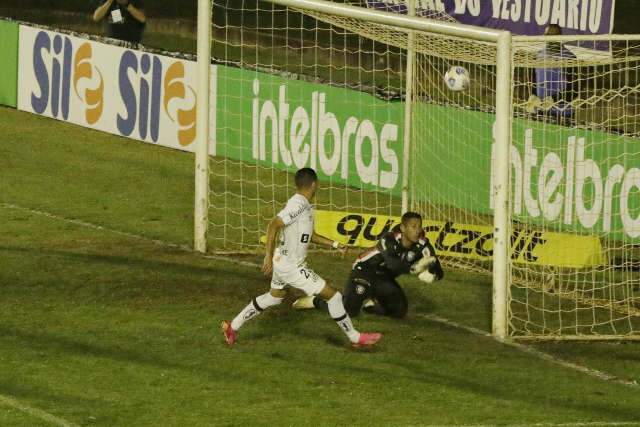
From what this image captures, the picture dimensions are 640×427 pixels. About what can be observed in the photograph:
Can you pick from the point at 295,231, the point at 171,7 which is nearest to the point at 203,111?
the point at 295,231

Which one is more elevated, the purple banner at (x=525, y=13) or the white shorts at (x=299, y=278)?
the purple banner at (x=525, y=13)

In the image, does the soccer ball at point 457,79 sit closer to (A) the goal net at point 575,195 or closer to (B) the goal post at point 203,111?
(A) the goal net at point 575,195

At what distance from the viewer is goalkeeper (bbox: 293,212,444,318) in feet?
49.4

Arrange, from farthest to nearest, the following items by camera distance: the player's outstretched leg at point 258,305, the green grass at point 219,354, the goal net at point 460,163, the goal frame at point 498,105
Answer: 1. the goal net at point 460,163
2. the goal frame at point 498,105
3. the player's outstretched leg at point 258,305
4. the green grass at point 219,354

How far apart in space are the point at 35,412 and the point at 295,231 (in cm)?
305

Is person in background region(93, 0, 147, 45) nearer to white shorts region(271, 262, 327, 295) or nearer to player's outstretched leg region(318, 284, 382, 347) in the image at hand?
white shorts region(271, 262, 327, 295)

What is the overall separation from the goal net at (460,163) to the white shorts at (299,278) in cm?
189

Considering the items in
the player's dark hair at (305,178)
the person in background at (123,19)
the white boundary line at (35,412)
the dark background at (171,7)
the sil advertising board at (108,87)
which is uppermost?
the dark background at (171,7)

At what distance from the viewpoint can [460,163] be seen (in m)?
19.9

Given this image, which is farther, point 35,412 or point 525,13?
point 525,13

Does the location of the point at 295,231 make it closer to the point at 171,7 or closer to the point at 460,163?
the point at 460,163

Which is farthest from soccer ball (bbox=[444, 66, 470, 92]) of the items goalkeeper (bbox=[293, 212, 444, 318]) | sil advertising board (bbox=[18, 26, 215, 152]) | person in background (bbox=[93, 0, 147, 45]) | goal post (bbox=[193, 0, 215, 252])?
person in background (bbox=[93, 0, 147, 45])

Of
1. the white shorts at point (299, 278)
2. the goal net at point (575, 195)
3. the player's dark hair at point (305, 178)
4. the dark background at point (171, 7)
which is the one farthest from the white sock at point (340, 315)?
the dark background at point (171, 7)

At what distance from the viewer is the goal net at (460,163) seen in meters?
16.8
